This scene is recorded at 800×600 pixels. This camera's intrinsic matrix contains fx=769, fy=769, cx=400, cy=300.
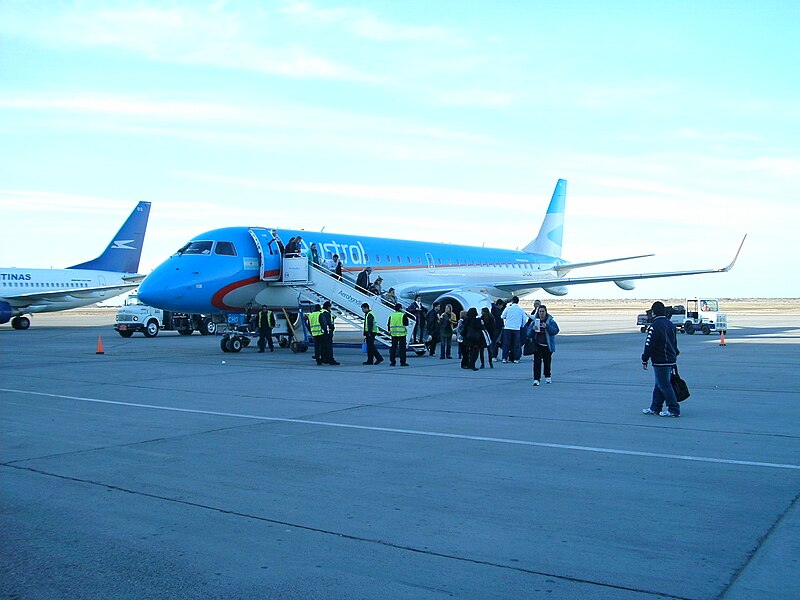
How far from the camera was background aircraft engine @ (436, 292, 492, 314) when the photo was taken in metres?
24.9

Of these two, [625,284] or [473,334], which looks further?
[625,284]

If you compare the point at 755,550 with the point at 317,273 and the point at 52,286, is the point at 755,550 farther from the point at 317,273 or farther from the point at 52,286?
the point at 52,286

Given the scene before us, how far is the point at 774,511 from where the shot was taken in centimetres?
597

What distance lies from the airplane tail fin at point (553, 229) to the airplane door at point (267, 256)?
64.4 ft

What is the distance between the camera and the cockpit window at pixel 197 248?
22.0 m

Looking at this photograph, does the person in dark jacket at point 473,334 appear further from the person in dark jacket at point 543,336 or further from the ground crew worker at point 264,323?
the ground crew worker at point 264,323

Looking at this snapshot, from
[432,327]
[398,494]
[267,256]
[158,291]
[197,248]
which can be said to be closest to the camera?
[398,494]

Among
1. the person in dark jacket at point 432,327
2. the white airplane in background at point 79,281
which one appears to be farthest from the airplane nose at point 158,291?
the white airplane in background at point 79,281

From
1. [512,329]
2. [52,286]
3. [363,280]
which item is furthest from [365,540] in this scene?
[52,286]

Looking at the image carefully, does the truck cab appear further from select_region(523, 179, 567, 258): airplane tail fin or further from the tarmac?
the tarmac

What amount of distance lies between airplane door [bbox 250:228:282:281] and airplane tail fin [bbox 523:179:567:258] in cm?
1962

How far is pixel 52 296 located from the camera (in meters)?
44.4

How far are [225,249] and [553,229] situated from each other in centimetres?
2229

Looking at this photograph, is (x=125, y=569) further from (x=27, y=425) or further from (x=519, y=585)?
(x=27, y=425)
